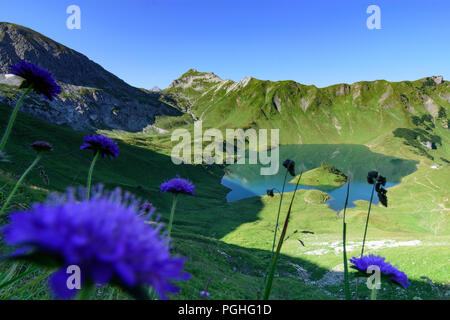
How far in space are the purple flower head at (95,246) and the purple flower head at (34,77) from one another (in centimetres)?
352

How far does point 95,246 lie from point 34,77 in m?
4.03

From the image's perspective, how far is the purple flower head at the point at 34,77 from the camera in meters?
3.70

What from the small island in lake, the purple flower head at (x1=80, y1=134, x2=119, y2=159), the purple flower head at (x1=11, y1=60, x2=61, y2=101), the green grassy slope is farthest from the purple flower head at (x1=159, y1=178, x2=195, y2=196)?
the small island in lake

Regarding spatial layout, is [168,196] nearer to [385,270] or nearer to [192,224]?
[192,224]

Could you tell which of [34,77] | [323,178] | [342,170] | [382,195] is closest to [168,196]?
[323,178]

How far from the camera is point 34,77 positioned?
379 cm

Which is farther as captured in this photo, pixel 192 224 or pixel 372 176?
pixel 192 224

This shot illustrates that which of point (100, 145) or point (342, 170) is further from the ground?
point (100, 145)

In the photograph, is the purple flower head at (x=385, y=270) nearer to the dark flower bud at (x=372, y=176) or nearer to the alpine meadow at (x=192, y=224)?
the alpine meadow at (x=192, y=224)

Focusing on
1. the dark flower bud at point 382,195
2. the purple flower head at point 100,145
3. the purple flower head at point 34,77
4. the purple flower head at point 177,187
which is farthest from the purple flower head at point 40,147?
the dark flower bud at point 382,195

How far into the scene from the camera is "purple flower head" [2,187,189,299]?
938 mm

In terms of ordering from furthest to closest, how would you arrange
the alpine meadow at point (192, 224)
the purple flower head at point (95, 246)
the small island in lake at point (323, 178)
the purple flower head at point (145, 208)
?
the small island in lake at point (323, 178) → the purple flower head at point (145, 208) → the alpine meadow at point (192, 224) → the purple flower head at point (95, 246)
